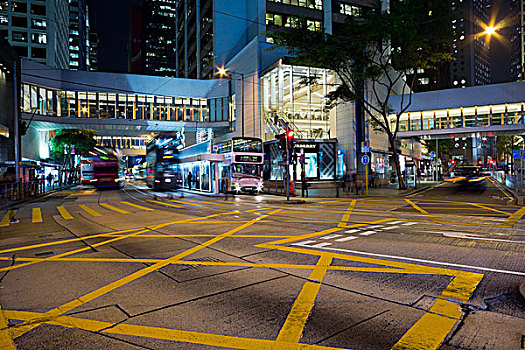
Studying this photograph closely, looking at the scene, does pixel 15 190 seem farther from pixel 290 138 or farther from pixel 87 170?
pixel 290 138

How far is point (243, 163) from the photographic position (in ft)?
89.2

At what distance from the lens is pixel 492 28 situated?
14680 mm

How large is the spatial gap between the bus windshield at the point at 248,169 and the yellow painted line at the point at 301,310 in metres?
21.3

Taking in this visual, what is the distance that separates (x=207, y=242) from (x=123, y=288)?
11.3 feet

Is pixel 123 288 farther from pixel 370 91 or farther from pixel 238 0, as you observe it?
pixel 238 0

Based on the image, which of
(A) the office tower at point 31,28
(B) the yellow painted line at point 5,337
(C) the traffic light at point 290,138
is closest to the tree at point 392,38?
(C) the traffic light at point 290,138

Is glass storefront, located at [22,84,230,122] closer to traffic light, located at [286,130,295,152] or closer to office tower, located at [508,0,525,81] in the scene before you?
traffic light, located at [286,130,295,152]

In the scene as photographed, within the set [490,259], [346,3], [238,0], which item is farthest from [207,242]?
[346,3]

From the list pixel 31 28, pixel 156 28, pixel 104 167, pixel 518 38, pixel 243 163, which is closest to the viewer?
pixel 243 163

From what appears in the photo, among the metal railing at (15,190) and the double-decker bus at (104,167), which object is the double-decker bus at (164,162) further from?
the metal railing at (15,190)

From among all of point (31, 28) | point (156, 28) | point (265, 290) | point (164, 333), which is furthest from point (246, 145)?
point (156, 28)

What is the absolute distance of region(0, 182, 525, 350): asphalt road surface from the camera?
355 cm

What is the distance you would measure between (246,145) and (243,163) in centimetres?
144

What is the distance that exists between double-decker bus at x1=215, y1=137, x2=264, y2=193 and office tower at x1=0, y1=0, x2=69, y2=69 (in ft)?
208
